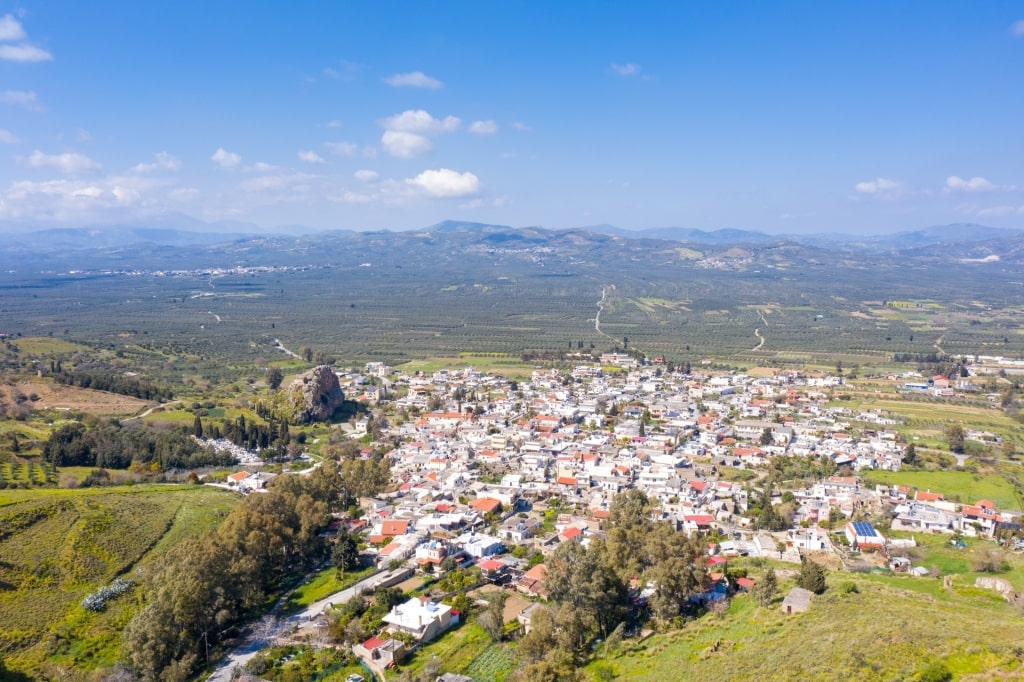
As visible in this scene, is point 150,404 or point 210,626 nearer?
point 210,626

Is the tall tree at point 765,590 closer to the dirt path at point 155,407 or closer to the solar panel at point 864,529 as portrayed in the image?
the solar panel at point 864,529

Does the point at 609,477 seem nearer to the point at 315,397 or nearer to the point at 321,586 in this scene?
the point at 321,586

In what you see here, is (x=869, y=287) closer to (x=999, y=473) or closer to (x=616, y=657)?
(x=999, y=473)

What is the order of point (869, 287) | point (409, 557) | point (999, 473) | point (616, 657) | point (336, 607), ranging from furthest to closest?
point (869, 287), point (999, 473), point (409, 557), point (336, 607), point (616, 657)

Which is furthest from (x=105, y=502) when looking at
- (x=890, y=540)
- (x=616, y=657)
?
(x=890, y=540)

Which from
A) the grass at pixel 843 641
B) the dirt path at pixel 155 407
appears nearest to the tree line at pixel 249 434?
the dirt path at pixel 155 407
